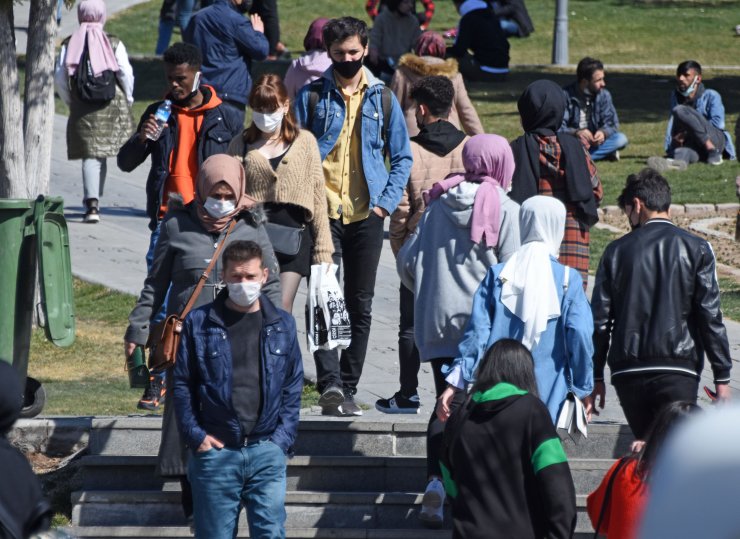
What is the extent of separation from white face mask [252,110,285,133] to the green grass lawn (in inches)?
76.5

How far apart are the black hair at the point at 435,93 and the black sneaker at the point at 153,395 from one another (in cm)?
209

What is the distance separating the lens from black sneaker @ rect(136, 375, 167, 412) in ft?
25.4

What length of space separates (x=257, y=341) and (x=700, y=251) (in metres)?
1.88

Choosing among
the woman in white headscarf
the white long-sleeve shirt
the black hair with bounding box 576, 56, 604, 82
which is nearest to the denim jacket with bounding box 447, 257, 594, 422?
the woman in white headscarf

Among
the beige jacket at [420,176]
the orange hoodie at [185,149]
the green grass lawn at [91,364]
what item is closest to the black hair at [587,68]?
the green grass lawn at [91,364]

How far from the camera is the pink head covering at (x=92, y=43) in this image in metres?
12.1

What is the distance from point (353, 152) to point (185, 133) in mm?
882

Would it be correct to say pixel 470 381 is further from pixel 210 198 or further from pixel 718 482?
pixel 718 482

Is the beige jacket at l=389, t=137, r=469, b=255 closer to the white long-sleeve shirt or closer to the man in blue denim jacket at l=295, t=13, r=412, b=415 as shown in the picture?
the man in blue denim jacket at l=295, t=13, r=412, b=415

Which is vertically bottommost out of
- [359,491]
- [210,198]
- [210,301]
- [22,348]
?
[359,491]

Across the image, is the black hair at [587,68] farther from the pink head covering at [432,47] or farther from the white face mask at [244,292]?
the white face mask at [244,292]

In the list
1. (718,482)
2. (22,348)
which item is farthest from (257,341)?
(718,482)

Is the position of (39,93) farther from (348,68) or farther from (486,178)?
(486,178)

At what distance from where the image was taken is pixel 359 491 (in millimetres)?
7066
